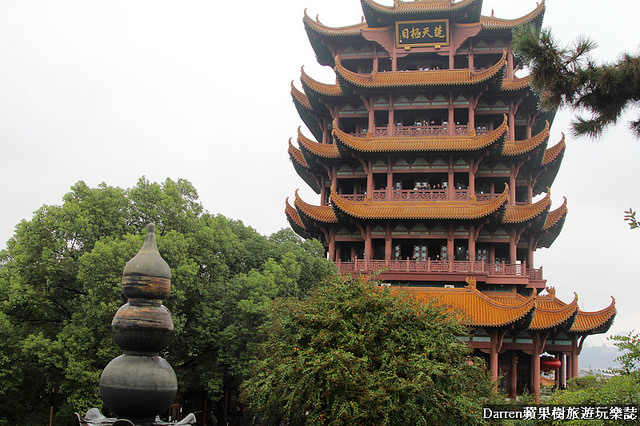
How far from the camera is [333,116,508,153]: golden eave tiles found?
1105 inches

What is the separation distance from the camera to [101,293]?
17.3 meters

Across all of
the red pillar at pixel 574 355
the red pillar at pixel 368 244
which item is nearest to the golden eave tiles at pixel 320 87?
the red pillar at pixel 368 244

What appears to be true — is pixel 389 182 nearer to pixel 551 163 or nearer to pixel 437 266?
pixel 437 266

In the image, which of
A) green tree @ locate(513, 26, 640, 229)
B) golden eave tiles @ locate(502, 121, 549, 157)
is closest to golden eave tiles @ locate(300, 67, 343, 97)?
golden eave tiles @ locate(502, 121, 549, 157)

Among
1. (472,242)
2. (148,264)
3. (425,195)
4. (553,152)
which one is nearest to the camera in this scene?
(148,264)

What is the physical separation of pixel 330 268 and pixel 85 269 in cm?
897

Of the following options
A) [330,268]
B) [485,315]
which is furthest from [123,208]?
[485,315]

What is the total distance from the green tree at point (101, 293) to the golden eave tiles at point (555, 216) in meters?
14.3

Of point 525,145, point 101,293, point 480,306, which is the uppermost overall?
point 525,145

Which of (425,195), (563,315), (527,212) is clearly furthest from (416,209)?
(563,315)

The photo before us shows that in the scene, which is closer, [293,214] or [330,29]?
[293,214]

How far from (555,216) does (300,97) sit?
49.0 ft

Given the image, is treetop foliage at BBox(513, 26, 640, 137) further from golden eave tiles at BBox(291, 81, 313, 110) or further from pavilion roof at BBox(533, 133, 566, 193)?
golden eave tiles at BBox(291, 81, 313, 110)

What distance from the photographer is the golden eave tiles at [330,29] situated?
33062mm
